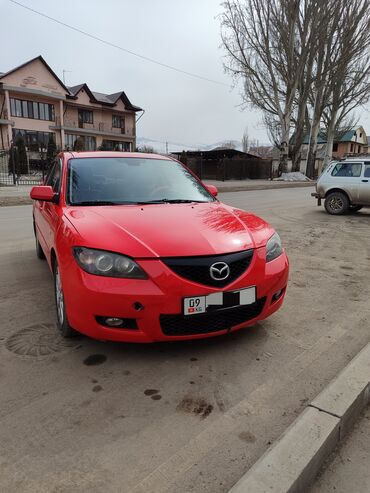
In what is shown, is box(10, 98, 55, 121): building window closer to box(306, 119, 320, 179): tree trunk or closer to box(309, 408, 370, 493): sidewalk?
box(306, 119, 320, 179): tree trunk

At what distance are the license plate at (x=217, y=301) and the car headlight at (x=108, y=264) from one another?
1.21 ft

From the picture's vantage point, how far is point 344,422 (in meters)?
2.40

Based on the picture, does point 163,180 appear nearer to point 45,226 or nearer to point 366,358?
point 45,226

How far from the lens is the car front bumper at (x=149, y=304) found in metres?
2.82

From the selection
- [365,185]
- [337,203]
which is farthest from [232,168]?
[365,185]

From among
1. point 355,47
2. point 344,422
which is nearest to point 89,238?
point 344,422

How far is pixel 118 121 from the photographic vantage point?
157ft

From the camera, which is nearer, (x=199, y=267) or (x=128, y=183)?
(x=199, y=267)

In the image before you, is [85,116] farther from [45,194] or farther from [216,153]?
[45,194]

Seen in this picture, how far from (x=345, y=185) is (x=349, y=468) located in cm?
1077

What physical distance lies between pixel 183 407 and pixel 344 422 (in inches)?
37.3

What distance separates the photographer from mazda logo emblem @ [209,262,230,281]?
9.60ft

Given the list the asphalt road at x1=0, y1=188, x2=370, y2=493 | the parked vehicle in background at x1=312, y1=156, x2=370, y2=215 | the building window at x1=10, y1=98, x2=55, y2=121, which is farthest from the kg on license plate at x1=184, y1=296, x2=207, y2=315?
the building window at x1=10, y1=98, x2=55, y2=121

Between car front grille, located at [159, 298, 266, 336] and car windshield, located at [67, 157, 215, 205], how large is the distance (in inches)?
57.9
